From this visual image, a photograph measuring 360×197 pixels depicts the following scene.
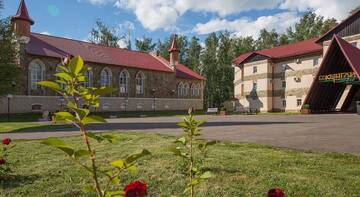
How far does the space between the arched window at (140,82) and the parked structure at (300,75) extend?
1429 cm

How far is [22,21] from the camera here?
38.3 metres

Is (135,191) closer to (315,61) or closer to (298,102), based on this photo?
(315,61)

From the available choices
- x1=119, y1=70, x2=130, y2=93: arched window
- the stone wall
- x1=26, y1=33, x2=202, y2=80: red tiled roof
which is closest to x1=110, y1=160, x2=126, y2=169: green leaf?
the stone wall

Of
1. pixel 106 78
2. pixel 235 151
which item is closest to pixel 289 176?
pixel 235 151

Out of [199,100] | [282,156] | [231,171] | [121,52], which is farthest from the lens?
[199,100]

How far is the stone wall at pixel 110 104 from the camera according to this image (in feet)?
119

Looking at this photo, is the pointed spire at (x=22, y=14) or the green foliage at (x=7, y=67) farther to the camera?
the pointed spire at (x=22, y=14)

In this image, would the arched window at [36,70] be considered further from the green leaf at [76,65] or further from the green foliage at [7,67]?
the green leaf at [76,65]

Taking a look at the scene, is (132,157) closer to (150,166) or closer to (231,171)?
(231,171)

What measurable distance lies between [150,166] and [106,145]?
366 cm

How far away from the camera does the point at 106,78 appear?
45.0m

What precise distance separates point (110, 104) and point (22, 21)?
14401 mm

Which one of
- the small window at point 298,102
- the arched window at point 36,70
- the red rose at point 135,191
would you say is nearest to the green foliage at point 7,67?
the arched window at point 36,70

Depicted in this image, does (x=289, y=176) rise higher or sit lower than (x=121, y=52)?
lower
